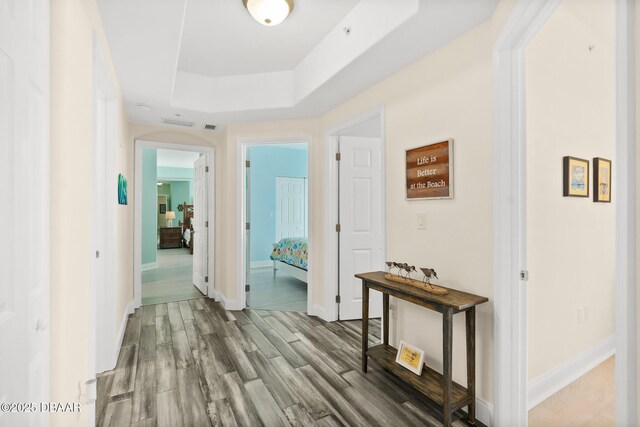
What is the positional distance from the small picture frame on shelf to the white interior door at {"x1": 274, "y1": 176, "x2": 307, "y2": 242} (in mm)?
4914

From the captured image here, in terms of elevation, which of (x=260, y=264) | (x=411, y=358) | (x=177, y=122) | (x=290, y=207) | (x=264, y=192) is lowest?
(x=260, y=264)

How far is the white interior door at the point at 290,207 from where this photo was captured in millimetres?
6840

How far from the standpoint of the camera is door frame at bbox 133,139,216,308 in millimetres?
3748

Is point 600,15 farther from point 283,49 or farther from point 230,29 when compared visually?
point 230,29

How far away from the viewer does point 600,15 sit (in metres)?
2.11

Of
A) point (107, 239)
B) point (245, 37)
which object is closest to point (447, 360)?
point (107, 239)

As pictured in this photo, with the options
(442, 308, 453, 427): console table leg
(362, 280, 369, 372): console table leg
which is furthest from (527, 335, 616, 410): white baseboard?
(362, 280, 369, 372): console table leg

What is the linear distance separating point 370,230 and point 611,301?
2.16m

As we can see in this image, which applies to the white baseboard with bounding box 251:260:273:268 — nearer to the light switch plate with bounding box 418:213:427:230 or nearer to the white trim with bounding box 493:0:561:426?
the light switch plate with bounding box 418:213:427:230

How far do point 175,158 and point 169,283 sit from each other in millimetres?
4191

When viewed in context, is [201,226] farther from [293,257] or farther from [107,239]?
[107,239]

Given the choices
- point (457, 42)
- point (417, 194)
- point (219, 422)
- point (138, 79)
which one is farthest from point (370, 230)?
point (138, 79)

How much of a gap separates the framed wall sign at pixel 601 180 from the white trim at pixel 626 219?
1895mm

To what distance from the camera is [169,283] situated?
514 centimetres
